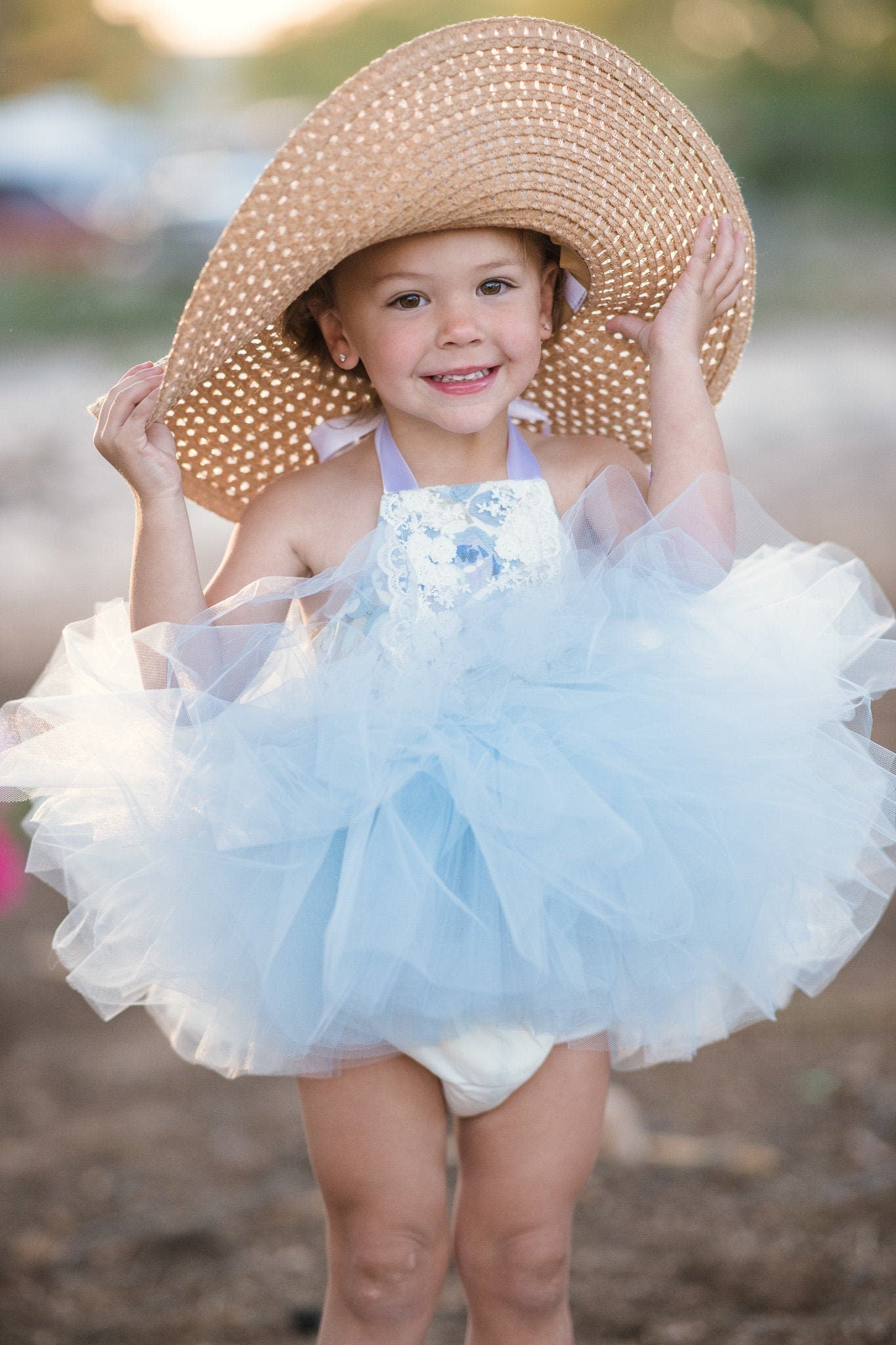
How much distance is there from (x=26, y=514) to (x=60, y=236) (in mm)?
1925

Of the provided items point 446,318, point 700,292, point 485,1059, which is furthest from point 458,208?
point 485,1059

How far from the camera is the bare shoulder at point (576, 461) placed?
1.87 m

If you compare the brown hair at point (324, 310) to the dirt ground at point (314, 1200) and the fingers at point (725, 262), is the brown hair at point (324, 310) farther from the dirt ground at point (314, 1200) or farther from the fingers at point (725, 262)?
the dirt ground at point (314, 1200)

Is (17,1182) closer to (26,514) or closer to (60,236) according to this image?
(26,514)

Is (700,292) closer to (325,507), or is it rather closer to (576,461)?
(576,461)

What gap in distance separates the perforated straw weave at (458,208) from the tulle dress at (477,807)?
336 mm

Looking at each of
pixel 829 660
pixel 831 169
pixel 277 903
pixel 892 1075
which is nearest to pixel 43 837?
pixel 277 903

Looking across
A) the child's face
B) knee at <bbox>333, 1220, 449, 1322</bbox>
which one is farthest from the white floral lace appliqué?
knee at <bbox>333, 1220, 449, 1322</bbox>

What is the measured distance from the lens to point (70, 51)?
731 cm

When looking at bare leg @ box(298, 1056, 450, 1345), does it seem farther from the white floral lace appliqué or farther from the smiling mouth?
the smiling mouth

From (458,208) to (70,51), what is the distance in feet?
21.8

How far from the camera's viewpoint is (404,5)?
25.5 feet

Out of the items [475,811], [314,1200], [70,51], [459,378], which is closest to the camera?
[475,811]

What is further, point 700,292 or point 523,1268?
point 700,292
